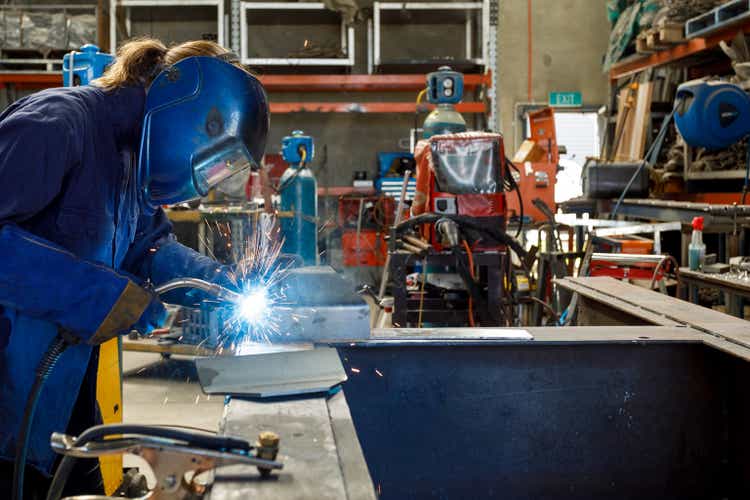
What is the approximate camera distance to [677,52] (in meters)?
7.70

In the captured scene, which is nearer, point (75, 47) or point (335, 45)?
point (75, 47)

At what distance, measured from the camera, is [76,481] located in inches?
70.3

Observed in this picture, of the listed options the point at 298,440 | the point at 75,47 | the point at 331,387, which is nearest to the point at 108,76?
the point at 331,387

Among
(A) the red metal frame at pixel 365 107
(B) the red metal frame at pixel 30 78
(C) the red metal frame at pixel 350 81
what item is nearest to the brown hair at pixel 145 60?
(A) the red metal frame at pixel 365 107

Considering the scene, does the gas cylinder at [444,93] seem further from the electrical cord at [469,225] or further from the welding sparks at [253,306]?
the welding sparks at [253,306]

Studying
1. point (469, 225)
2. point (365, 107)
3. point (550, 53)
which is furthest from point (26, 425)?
point (550, 53)

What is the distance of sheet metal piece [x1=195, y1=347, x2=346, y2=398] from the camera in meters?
1.41

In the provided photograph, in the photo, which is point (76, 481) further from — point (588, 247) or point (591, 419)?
point (588, 247)

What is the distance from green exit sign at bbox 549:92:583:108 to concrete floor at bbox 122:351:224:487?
23.0ft

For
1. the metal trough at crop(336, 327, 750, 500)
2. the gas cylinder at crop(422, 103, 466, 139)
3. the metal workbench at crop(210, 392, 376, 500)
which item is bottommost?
the metal trough at crop(336, 327, 750, 500)

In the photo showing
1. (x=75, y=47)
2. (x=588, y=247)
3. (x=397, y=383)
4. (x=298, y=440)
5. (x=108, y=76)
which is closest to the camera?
(x=298, y=440)

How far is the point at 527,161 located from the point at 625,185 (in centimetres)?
196

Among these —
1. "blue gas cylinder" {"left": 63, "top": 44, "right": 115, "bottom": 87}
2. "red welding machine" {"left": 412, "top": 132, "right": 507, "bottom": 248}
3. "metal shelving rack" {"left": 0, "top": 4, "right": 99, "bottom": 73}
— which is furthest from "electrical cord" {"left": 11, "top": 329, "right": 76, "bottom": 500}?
"metal shelving rack" {"left": 0, "top": 4, "right": 99, "bottom": 73}

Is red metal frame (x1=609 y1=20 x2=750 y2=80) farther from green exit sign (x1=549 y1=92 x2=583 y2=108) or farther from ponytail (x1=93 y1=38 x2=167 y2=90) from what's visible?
ponytail (x1=93 y1=38 x2=167 y2=90)
